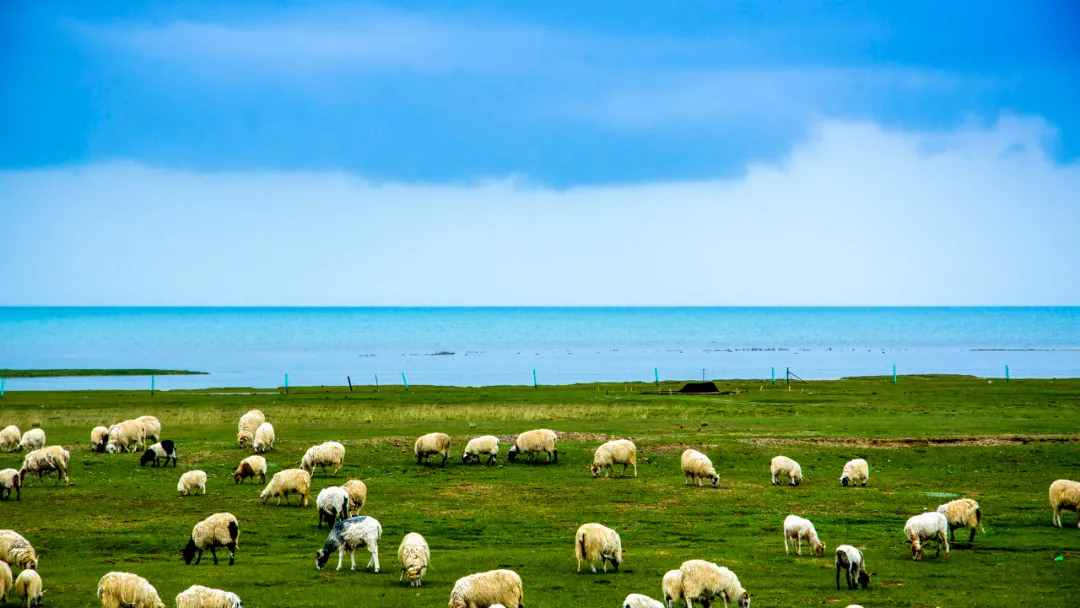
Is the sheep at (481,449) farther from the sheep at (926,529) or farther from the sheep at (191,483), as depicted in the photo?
the sheep at (926,529)

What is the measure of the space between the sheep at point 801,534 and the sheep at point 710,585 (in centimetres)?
579

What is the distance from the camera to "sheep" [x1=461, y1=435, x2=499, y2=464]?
4175 centimetres

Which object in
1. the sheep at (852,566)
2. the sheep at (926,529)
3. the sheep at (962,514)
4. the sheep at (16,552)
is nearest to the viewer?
the sheep at (852,566)

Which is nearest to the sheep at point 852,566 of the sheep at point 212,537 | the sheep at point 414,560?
the sheep at point 414,560

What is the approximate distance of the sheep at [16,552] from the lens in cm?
2206

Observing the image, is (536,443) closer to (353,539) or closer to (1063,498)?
(353,539)

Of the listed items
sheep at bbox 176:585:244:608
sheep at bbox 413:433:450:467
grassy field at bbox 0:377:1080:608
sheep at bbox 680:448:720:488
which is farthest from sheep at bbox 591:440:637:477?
sheep at bbox 176:585:244:608

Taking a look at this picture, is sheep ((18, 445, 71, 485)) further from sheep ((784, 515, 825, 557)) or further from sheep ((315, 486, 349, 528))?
sheep ((784, 515, 825, 557))

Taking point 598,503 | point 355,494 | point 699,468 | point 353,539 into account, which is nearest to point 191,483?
point 355,494

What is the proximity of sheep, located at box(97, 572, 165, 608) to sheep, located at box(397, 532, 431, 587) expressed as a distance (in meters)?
5.17

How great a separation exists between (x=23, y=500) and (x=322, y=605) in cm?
1764

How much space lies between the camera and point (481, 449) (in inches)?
1640

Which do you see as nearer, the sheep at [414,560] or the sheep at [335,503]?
the sheep at [414,560]

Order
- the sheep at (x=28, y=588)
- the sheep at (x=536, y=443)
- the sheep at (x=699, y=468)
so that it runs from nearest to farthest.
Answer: the sheep at (x=28, y=588)
the sheep at (x=699, y=468)
the sheep at (x=536, y=443)
